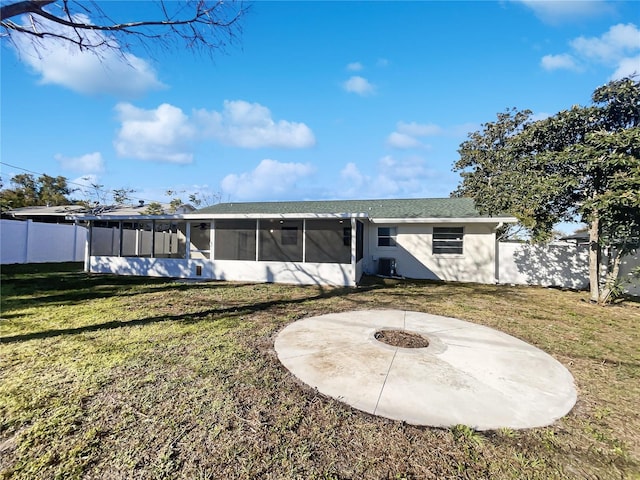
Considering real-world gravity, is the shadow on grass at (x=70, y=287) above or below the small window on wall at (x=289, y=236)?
below

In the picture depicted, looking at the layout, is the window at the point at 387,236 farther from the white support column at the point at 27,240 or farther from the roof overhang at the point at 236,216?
the white support column at the point at 27,240

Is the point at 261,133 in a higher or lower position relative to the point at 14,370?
higher

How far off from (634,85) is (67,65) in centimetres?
1258

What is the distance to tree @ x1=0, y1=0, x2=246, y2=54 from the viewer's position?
391 cm

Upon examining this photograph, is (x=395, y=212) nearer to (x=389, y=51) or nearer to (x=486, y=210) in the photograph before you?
(x=486, y=210)

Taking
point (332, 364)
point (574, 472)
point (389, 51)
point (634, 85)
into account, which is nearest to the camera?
point (574, 472)

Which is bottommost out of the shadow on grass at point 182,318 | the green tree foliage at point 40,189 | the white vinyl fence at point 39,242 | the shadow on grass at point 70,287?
the shadow on grass at point 182,318

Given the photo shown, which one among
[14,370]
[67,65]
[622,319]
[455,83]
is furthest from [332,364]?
[455,83]

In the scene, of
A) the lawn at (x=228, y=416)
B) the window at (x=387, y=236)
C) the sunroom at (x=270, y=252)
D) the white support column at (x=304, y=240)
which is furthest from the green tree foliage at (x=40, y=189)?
the lawn at (x=228, y=416)

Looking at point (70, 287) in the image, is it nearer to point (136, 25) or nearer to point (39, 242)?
point (136, 25)

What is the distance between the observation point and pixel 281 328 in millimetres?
5137

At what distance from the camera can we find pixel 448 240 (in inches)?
472

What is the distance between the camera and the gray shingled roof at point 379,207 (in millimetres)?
12305

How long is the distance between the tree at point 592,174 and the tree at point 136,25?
8805 millimetres
